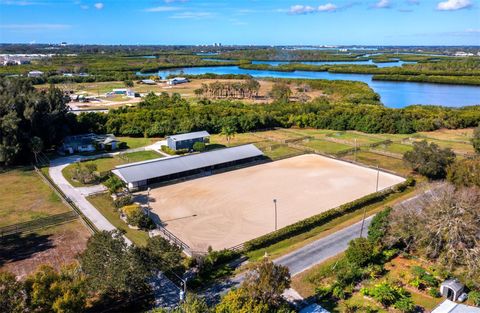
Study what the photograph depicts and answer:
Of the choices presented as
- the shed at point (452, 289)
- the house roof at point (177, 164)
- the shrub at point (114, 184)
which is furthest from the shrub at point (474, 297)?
the shrub at point (114, 184)

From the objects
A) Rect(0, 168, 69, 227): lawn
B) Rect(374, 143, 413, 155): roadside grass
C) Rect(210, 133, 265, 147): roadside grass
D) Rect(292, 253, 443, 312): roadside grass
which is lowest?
Rect(292, 253, 443, 312): roadside grass

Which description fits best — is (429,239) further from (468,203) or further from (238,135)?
(238,135)

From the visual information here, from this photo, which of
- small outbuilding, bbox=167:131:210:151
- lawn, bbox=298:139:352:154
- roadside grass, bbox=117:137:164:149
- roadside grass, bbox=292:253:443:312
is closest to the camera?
roadside grass, bbox=292:253:443:312

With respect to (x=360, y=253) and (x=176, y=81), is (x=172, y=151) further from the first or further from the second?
(x=176, y=81)

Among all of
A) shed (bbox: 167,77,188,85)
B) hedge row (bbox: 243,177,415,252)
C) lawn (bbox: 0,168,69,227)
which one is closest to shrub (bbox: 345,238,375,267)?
hedge row (bbox: 243,177,415,252)

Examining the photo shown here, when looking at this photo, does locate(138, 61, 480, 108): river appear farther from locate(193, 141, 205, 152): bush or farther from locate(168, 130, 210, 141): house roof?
locate(193, 141, 205, 152): bush

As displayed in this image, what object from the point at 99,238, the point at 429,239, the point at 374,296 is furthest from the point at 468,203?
the point at 99,238

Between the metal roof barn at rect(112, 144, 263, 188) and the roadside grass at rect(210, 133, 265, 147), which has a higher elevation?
the metal roof barn at rect(112, 144, 263, 188)
